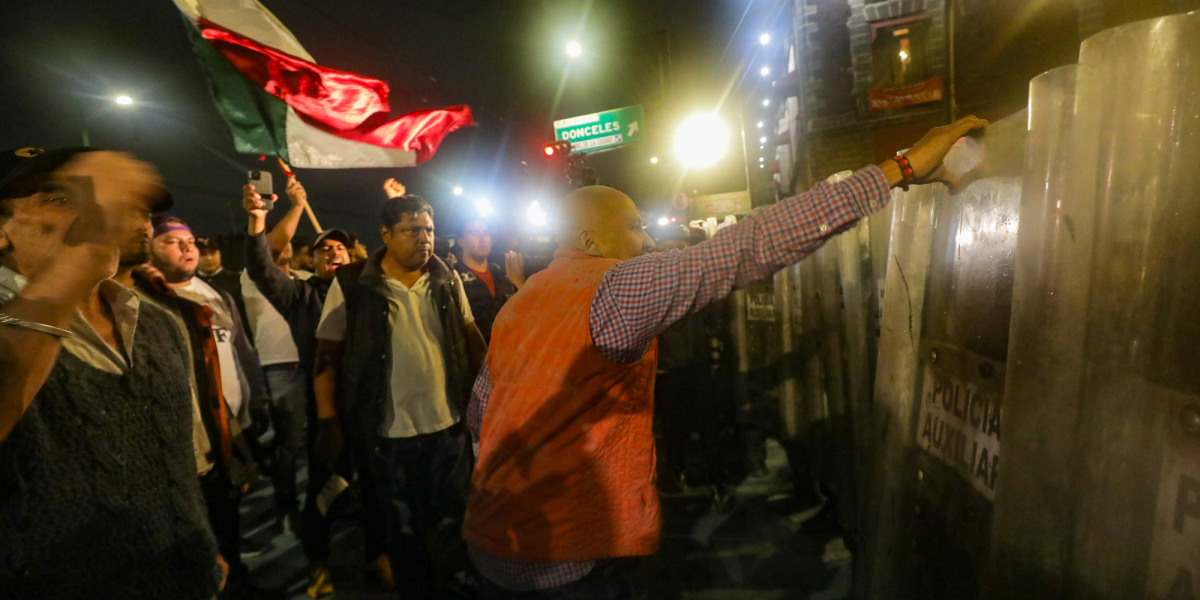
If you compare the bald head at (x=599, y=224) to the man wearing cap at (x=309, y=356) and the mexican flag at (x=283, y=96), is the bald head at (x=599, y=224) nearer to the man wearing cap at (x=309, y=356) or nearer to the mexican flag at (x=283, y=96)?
the man wearing cap at (x=309, y=356)

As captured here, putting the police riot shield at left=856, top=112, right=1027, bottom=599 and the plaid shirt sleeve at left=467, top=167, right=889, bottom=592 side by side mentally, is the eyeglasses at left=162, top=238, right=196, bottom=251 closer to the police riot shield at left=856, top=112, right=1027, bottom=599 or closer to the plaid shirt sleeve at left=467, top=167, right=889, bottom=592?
the plaid shirt sleeve at left=467, top=167, right=889, bottom=592

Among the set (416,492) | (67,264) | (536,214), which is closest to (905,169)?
(67,264)

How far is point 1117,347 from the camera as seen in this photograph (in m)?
1.04

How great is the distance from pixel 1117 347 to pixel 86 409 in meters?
2.55

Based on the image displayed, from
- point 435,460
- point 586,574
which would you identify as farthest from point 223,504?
point 586,574

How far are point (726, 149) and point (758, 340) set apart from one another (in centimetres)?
2679

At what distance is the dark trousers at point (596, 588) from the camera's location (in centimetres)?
167

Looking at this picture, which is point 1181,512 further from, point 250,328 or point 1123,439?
point 250,328

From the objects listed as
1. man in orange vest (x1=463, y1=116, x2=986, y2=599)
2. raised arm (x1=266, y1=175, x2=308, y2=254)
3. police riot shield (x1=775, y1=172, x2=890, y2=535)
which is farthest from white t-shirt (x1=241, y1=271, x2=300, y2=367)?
police riot shield (x1=775, y1=172, x2=890, y2=535)

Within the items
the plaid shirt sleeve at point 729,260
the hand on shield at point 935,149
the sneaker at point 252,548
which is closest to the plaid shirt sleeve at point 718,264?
the plaid shirt sleeve at point 729,260

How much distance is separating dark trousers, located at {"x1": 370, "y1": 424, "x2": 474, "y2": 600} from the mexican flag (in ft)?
9.57

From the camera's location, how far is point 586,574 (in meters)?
1.67

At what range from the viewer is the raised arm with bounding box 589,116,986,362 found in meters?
1.39

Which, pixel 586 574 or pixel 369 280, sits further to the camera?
pixel 369 280
